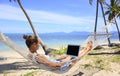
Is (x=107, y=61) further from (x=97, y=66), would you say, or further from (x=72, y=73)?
(x=72, y=73)

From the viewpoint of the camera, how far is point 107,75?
8648 mm

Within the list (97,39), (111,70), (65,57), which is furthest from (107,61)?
(65,57)

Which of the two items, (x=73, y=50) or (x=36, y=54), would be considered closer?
(x=36, y=54)

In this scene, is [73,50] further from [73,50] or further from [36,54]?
[36,54]

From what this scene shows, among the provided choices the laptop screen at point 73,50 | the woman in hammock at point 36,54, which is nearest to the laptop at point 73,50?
the laptop screen at point 73,50

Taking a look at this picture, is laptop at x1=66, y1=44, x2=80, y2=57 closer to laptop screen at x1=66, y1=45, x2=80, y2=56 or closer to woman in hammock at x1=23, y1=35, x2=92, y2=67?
laptop screen at x1=66, y1=45, x2=80, y2=56

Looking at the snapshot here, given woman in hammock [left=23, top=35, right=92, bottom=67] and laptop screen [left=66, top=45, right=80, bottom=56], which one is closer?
woman in hammock [left=23, top=35, right=92, bottom=67]

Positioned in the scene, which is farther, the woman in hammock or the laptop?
the laptop

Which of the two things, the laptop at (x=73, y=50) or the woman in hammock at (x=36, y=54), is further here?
the laptop at (x=73, y=50)

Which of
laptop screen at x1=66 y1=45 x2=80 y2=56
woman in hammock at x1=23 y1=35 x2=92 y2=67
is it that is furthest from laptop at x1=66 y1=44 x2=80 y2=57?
woman in hammock at x1=23 y1=35 x2=92 y2=67

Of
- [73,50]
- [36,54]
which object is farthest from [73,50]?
[36,54]

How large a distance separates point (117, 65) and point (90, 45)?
2700mm

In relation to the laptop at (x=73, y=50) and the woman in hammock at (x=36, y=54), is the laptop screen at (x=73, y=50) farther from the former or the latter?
the woman in hammock at (x=36, y=54)

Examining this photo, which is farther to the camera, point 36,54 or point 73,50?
point 73,50
